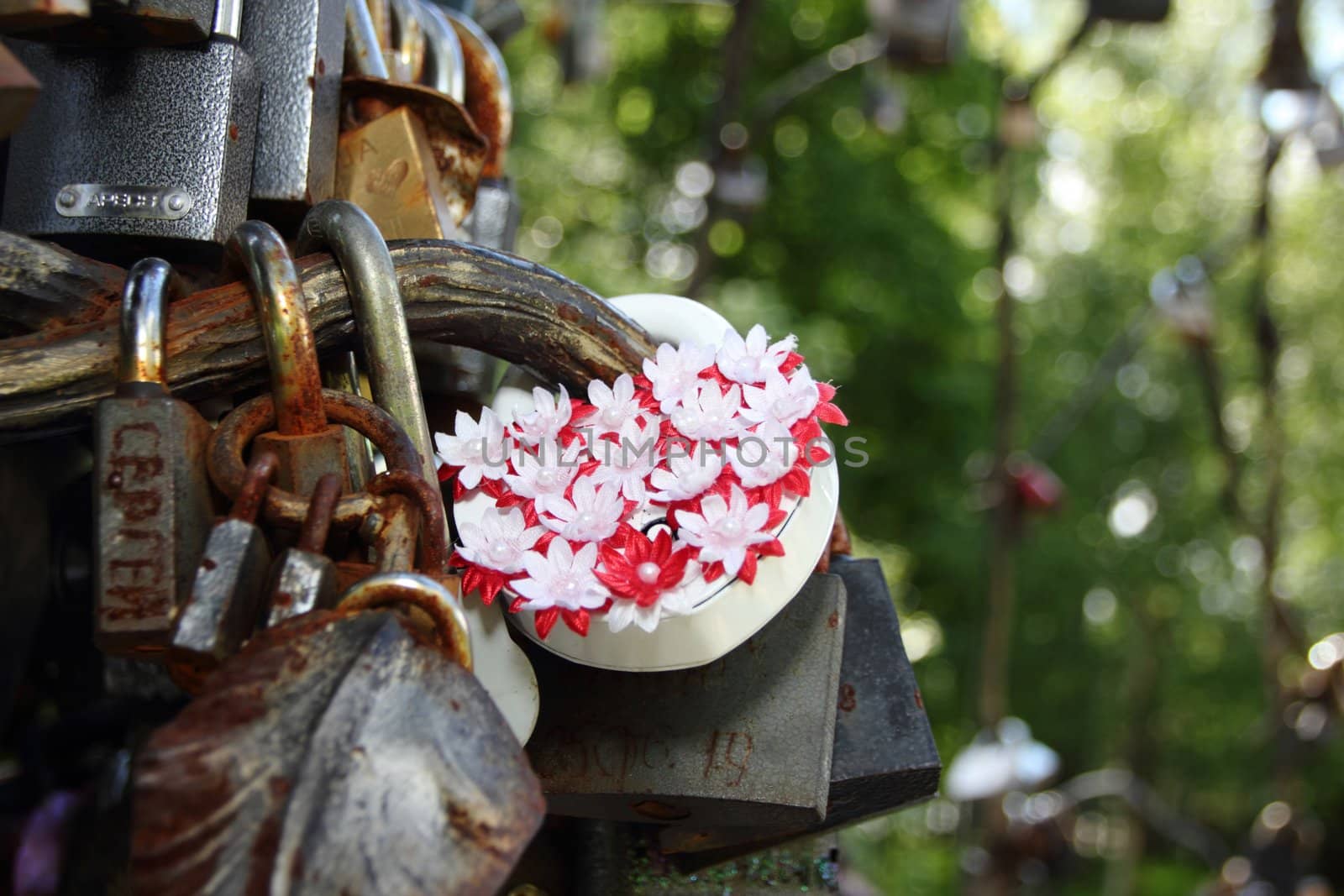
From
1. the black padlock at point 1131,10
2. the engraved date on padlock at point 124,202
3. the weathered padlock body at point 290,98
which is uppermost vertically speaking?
the black padlock at point 1131,10

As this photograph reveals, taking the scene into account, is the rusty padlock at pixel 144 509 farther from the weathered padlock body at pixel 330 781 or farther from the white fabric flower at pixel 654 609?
the white fabric flower at pixel 654 609

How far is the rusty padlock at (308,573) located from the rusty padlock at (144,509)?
64 millimetres

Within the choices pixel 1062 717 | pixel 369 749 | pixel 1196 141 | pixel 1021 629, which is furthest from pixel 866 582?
pixel 1062 717

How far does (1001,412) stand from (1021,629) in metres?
10.5

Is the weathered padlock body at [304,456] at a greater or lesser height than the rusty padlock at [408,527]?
greater

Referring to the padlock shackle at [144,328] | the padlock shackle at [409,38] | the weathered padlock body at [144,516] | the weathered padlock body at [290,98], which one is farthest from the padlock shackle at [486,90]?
the weathered padlock body at [144,516]

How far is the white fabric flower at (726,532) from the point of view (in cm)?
97

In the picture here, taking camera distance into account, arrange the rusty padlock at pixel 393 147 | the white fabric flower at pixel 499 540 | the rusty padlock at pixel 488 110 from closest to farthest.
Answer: the white fabric flower at pixel 499 540 → the rusty padlock at pixel 393 147 → the rusty padlock at pixel 488 110

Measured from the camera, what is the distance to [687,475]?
100cm

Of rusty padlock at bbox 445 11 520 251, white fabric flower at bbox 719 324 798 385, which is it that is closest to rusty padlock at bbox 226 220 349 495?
white fabric flower at bbox 719 324 798 385

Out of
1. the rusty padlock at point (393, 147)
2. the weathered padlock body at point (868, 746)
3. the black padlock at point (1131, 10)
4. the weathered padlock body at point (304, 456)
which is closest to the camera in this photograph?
the weathered padlock body at point (304, 456)

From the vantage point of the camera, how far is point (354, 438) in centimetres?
93

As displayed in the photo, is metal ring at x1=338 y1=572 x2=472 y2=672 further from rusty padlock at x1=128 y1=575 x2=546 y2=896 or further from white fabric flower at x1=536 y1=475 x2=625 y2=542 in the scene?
white fabric flower at x1=536 y1=475 x2=625 y2=542

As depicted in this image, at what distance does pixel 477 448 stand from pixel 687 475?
18 cm
